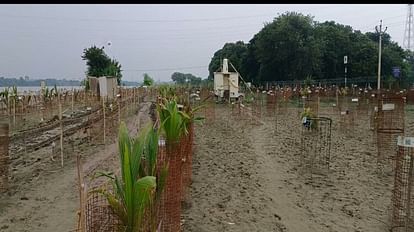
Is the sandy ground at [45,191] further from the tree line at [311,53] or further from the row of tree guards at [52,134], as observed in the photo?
the tree line at [311,53]

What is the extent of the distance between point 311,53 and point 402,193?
3932 cm

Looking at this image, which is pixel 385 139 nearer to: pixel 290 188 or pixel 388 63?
pixel 290 188

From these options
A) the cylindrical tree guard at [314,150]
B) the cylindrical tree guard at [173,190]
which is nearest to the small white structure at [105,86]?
the cylindrical tree guard at [314,150]

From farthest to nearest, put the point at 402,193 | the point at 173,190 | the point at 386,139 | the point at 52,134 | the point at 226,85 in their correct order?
1. the point at 226,85
2. the point at 52,134
3. the point at 386,139
4. the point at 402,193
5. the point at 173,190

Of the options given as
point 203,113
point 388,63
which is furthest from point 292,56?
point 203,113

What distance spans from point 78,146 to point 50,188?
486 cm

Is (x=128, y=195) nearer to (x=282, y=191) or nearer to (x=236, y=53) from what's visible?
(x=282, y=191)

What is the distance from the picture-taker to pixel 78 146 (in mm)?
12352

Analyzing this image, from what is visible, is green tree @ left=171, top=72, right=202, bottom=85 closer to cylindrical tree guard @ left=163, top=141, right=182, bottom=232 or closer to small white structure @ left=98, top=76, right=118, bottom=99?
small white structure @ left=98, top=76, right=118, bottom=99

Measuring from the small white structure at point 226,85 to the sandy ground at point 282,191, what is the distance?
58.5 feet

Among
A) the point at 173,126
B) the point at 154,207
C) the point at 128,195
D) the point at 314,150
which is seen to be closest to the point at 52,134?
the point at 314,150

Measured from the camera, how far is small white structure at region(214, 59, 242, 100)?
2972 centimetres

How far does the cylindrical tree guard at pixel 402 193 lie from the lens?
531 centimetres

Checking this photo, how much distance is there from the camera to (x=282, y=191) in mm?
7078
